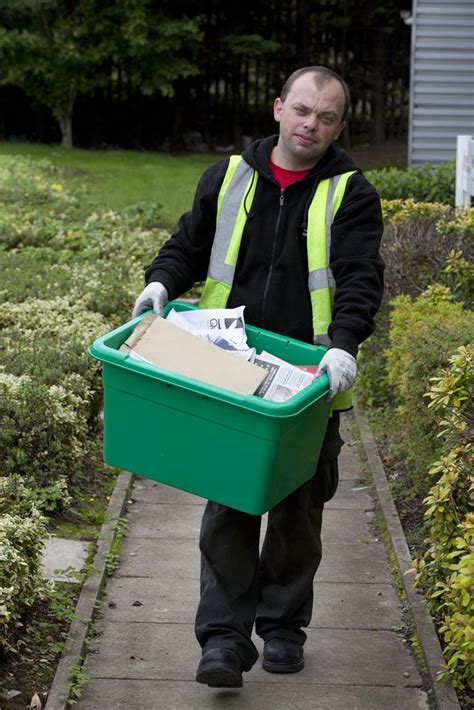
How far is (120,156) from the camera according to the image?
22.3 metres

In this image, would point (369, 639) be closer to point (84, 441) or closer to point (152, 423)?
point (152, 423)

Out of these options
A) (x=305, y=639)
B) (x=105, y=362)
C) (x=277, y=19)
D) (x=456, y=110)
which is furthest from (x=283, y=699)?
(x=277, y=19)

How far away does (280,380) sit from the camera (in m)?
3.96

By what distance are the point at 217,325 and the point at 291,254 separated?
1.16 feet

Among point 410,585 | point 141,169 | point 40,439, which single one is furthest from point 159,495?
point 141,169

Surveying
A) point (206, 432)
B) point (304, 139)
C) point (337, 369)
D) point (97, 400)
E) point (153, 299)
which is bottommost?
point (97, 400)

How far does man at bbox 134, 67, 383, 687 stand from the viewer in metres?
4.14

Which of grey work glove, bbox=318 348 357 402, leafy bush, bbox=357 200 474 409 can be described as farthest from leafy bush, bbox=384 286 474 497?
grey work glove, bbox=318 348 357 402

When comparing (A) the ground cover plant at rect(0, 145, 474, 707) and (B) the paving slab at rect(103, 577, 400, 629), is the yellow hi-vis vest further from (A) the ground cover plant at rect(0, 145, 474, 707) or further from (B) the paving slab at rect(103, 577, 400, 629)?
(B) the paving slab at rect(103, 577, 400, 629)

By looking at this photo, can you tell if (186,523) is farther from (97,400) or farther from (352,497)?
(97,400)

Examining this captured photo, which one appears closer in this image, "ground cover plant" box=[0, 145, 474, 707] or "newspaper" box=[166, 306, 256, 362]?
"newspaper" box=[166, 306, 256, 362]

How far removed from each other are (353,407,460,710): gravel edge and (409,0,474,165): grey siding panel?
9784 millimetres

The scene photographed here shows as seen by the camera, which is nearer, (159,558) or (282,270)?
(282,270)

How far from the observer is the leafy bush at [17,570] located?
4.39m
